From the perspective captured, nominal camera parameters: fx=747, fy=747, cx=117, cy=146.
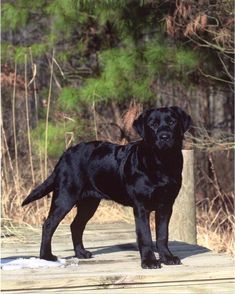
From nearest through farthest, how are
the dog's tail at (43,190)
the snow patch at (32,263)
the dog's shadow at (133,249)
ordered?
1. the snow patch at (32,263)
2. the dog's tail at (43,190)
3. the dog's shadow at (133,249)

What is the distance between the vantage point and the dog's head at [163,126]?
12.4ft

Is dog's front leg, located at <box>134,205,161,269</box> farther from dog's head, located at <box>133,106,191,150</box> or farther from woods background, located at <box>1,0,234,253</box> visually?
woods background, located at <box>1,0,234,253</box>

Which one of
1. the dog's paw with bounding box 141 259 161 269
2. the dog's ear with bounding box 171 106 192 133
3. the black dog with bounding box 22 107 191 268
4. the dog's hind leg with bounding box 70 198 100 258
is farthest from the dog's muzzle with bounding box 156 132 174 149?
the dog's hind leg with bounding box 70 198 100 258

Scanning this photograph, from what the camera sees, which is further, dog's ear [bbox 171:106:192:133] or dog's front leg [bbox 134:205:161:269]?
dog's ear [bbox 171:106:192:133]

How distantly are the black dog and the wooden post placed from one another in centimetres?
142

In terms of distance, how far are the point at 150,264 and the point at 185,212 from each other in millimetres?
1805

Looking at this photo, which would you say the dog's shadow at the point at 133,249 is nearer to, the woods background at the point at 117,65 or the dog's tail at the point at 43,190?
the dog's tail at the point at 43,190

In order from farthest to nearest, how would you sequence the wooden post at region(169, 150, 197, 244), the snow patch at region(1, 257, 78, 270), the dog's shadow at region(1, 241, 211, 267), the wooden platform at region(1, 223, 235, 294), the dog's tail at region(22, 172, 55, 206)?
the wooden post at region(169, 150, 197, 244)
the dog's shadow at region(1, 241, 211, 267)
the dog's tail at region(22, 172, 55, 206)
the snow patch at region(1, 257, 78, 270)
the wooden platform at region(1, 223, 235, 294)

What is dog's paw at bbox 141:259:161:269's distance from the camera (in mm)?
3783

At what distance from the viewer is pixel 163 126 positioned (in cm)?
381

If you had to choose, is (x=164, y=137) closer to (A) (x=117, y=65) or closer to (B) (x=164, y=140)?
(B) (x=164, y=140)

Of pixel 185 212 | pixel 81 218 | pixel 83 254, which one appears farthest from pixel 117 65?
pixel 83 254

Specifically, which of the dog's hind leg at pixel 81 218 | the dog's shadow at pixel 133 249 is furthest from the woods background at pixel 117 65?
the dog's hind leg at pixel 81 218

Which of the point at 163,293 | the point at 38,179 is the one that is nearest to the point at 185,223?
the point at 163,293
